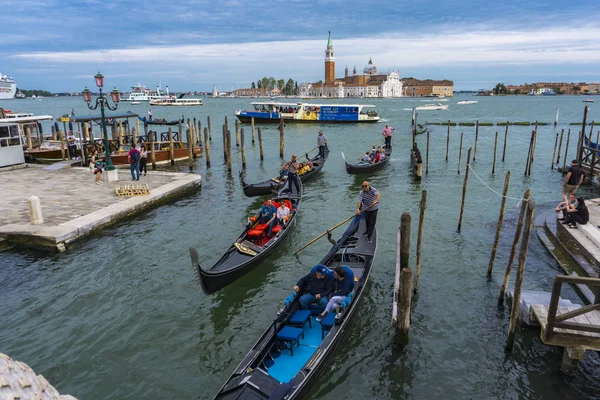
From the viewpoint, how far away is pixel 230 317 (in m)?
8.22

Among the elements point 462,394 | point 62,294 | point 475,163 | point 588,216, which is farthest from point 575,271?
point 475,163

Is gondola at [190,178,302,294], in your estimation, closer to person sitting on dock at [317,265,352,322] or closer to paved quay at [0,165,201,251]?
person sitting on dock at [317,265,352,322]

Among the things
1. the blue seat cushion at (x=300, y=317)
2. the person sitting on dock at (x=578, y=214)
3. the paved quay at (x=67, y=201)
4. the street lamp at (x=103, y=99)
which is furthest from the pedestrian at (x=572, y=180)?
the street lamp at (x=103, y=99)

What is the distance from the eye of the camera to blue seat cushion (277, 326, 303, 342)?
6.38m

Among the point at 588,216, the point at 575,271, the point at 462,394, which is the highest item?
the point at 588,216

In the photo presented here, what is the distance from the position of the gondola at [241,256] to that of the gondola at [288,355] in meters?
1.83

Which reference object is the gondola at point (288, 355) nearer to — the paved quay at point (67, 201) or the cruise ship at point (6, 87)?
the paved quay at point (67, 201)

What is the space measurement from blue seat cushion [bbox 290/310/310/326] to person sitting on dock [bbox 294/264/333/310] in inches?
9.0

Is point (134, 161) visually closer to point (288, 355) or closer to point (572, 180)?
point (288, 355)

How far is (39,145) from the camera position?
22.8 meters

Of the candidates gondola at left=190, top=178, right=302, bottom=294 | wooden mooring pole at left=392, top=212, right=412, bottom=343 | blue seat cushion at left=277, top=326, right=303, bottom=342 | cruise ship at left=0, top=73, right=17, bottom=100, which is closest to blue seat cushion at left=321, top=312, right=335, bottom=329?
blue seat cushion at left=277, top=326, right=303, bottom=342

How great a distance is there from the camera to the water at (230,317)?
6.42 metres

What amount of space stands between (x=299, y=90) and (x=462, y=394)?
192 m

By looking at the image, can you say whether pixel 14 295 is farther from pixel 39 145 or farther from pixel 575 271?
pixel 39 145
